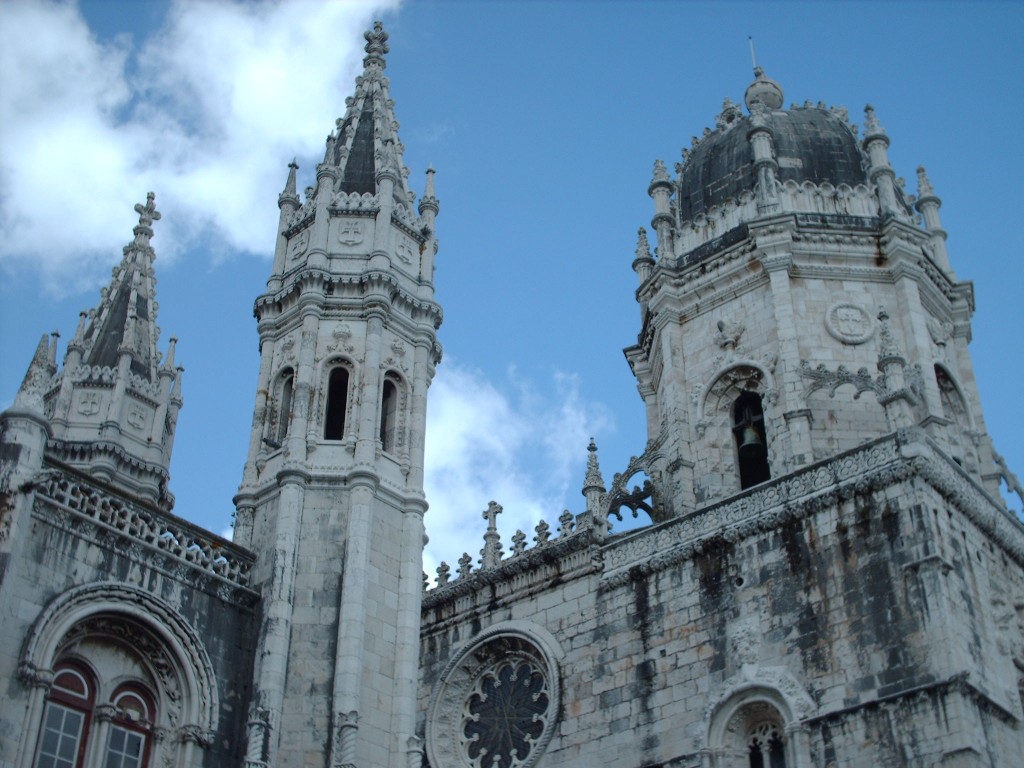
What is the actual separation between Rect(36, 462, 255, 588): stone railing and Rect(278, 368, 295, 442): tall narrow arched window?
7.53ft

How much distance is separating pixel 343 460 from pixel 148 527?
10.7 feet

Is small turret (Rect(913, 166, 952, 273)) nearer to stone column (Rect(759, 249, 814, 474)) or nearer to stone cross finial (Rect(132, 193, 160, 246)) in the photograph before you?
stone column (Rect(759, 249, 814, 474))

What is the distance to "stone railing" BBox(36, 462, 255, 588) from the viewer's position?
1662 cm

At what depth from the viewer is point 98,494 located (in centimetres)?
1714

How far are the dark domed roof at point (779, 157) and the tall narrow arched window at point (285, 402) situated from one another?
43.6ft

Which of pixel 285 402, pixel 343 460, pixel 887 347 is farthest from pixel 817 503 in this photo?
pixel 285 402

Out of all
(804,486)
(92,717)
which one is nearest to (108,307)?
(92,717)

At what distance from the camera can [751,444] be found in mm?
26766

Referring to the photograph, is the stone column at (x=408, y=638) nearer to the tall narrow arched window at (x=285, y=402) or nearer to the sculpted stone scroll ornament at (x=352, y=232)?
the tall narrow arched window at (x=285, y=402)

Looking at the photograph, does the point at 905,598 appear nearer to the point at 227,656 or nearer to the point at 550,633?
the point at 550,633

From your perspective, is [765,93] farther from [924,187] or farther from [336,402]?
[336,402]

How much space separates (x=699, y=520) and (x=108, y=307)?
1333 cm

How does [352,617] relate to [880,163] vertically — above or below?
below

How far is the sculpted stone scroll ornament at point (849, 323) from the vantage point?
26812 millimetres
